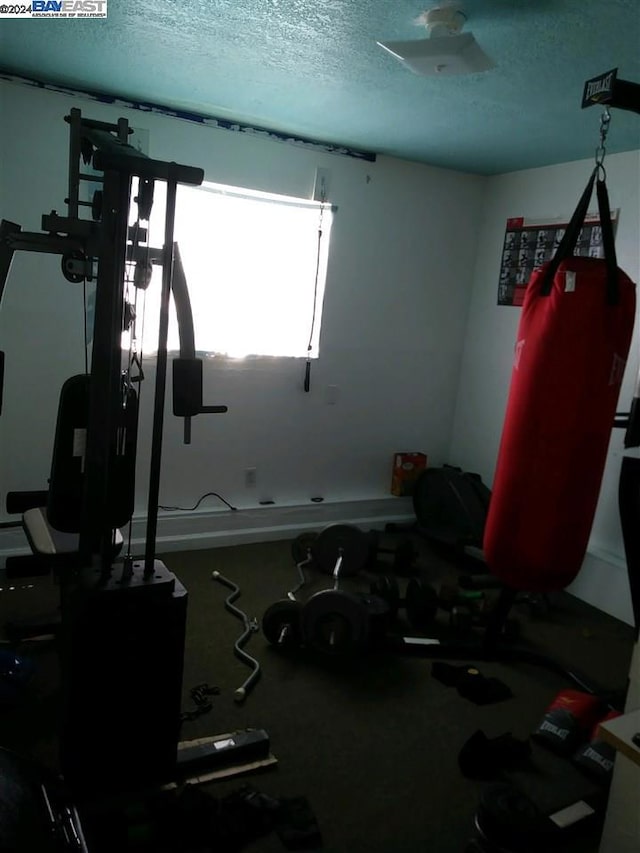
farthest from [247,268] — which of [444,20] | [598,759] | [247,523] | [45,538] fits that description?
[598,759]

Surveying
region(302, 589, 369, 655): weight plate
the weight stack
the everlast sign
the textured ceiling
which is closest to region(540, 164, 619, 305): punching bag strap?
the everlast sign

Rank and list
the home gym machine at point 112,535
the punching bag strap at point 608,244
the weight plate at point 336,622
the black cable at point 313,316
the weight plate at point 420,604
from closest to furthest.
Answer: the home gym machine at point 112,535 → the punching bag strap at point 608,244 → the weight plate at point 336,622 → the weight plate at point 420,604 → the black cable at point 313,316

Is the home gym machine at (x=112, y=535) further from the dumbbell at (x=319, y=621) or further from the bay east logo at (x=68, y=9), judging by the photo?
the dumbbell at (x=319, y=621)

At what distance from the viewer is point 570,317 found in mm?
1952

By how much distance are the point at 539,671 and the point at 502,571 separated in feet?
2.21

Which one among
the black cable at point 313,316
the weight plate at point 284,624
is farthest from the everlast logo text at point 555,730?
the black cable at point 313,316

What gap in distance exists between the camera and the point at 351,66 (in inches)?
86.4

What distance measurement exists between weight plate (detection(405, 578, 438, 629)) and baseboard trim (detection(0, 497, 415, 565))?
0.69 metres

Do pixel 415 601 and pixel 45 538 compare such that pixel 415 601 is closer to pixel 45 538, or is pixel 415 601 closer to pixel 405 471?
pixel 405 471

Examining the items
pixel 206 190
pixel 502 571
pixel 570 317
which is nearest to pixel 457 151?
pixel 206 190

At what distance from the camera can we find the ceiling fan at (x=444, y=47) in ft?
5.72

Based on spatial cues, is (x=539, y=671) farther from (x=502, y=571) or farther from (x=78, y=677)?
(x=78, y=677)

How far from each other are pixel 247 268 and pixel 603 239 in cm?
197

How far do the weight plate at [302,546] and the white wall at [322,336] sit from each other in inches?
17.9
